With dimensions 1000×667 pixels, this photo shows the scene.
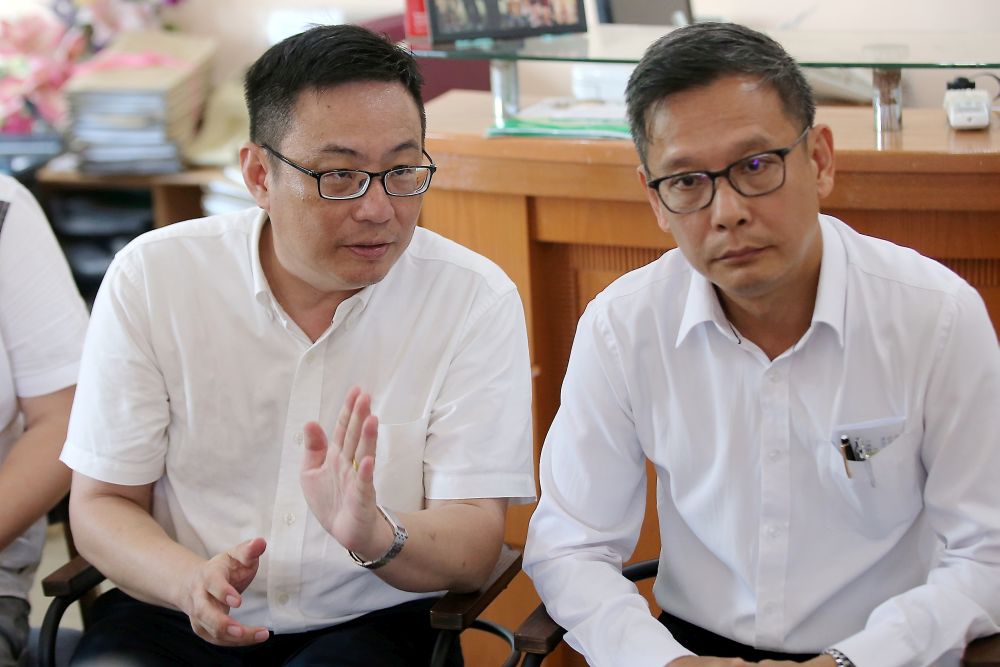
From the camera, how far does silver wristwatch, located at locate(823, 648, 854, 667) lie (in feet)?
5.04

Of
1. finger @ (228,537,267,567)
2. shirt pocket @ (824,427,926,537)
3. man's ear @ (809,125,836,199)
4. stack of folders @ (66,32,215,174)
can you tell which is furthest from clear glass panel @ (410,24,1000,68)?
stack of folders @ (66,32,215,174)

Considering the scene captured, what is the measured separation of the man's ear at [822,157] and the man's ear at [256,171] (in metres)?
0.80

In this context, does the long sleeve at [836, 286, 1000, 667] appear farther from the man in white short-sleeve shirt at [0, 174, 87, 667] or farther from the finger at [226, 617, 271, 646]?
the man in white short-sleeve shirt at [0, 174, 87, 667]

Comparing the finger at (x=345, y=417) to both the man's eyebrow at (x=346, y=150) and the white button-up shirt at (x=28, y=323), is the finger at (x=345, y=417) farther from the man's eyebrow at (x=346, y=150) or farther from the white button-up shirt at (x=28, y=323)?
the white button-up shirt at (x=28, y=323)

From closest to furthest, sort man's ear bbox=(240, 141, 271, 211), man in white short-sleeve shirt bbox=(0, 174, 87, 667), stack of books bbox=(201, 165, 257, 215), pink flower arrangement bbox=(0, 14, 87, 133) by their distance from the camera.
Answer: man's ear bbox=(240, 141, 271, 211)
man in white short-sleeve shirt bbox=(0, 174, 87, 667)
stack of books bbox=(201, 165, 257, 215)
pink flower arrangement bbox=(0, 14, 87, 133)

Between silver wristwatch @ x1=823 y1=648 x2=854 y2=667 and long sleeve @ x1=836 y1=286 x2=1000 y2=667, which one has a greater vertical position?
long sleeve @ x1=836 y1=286 x2=1000 y2=667

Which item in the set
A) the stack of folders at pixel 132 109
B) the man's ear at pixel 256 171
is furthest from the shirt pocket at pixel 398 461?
the stack of folders at pixel 132 109

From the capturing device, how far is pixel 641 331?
1726 millimetres

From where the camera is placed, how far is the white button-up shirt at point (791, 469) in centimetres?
157

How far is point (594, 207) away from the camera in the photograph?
238 cm

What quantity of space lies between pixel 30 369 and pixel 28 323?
0.08 m

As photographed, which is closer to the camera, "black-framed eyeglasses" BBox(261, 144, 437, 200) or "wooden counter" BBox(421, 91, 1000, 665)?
"black-framed eyeglasses" BBox(261, 144, 437, 200)

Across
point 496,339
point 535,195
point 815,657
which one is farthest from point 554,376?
point 815,657

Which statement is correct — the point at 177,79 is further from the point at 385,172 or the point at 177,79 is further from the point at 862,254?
the point at 862,254
